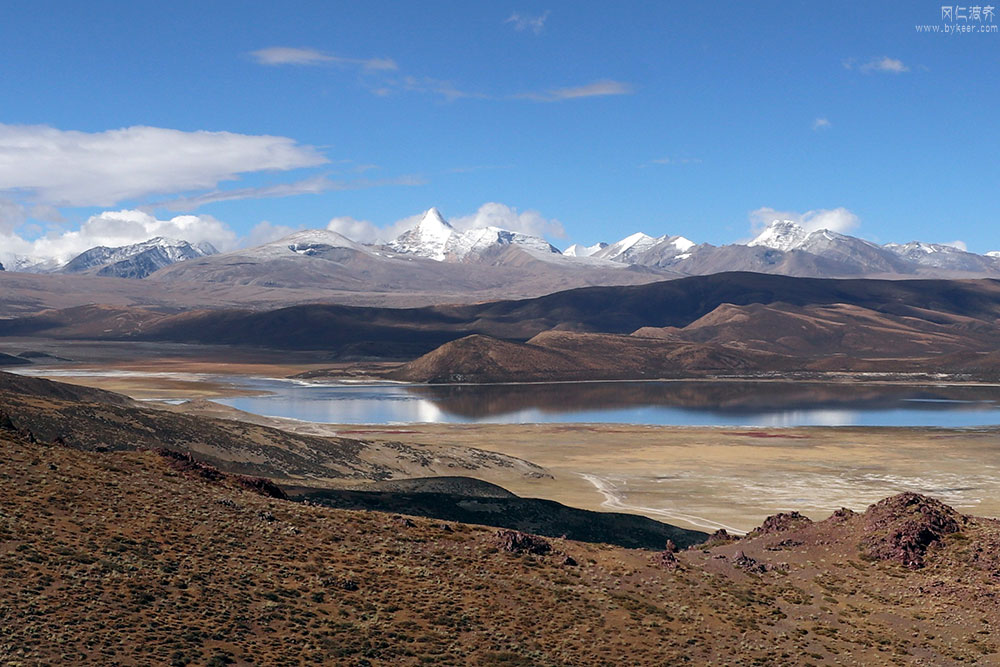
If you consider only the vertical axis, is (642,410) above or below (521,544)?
below

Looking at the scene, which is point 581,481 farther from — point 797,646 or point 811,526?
point 797,646

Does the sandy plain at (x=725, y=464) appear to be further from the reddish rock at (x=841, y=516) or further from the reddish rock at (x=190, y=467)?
the reddish rock at (x=190, y=467)

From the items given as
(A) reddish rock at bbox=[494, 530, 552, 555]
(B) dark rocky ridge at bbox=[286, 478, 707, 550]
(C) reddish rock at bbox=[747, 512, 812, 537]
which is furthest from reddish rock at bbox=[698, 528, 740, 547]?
(B) dark rocky ridge at bbox=[286, 478, 707, 550]

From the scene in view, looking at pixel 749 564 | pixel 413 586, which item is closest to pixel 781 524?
pixel 749 564

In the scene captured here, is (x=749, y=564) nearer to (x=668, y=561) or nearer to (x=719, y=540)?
(x=668, y=561)

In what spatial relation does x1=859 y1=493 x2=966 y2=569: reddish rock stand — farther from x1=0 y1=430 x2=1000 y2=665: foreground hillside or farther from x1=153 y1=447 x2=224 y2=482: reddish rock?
x1=153 y1=447 x2=224 y2=482: reddish rock

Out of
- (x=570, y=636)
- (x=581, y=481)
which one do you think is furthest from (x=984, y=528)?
(x=581, y=481)

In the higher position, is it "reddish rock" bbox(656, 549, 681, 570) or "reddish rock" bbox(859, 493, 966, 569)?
"reddish rock" bbox(859, 493, 966, 569)
